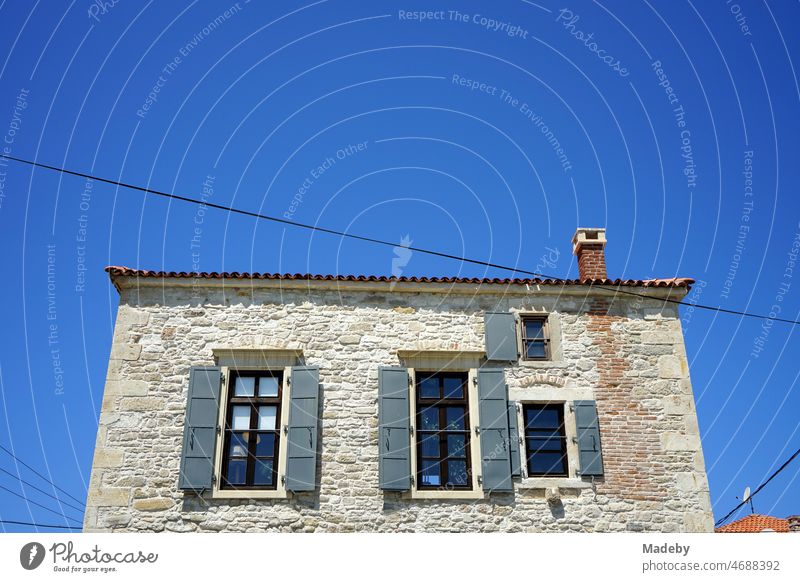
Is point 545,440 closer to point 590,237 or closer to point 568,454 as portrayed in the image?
point 568,454

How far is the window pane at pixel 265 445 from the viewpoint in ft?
37.9

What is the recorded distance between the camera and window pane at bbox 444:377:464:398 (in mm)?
12047

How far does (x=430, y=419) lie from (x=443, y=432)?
30 centimetres

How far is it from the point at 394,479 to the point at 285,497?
1633mm

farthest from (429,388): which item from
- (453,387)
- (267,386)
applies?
(267,386)

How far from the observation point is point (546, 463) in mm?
11672

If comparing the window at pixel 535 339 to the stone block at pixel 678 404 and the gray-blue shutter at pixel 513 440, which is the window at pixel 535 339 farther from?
the stone block at pixel 678 404

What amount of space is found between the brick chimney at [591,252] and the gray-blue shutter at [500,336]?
2020mm

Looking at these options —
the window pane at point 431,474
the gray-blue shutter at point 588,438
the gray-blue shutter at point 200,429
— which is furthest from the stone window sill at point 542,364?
the gray-blue shutter at point 200,429

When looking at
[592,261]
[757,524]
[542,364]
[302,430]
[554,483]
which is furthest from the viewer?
[757,524]

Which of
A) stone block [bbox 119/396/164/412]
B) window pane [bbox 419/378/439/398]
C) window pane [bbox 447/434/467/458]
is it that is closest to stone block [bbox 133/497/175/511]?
stone block [bbox 119/396/164/412]

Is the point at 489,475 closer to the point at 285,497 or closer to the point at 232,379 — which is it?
the point at 285,497

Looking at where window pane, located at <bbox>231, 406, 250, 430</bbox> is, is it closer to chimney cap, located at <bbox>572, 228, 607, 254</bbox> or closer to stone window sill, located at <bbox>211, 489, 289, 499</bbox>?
stone window sill, located at <bbox>211, 489, 289, 499</bbox>

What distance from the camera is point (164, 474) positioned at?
11242mm
